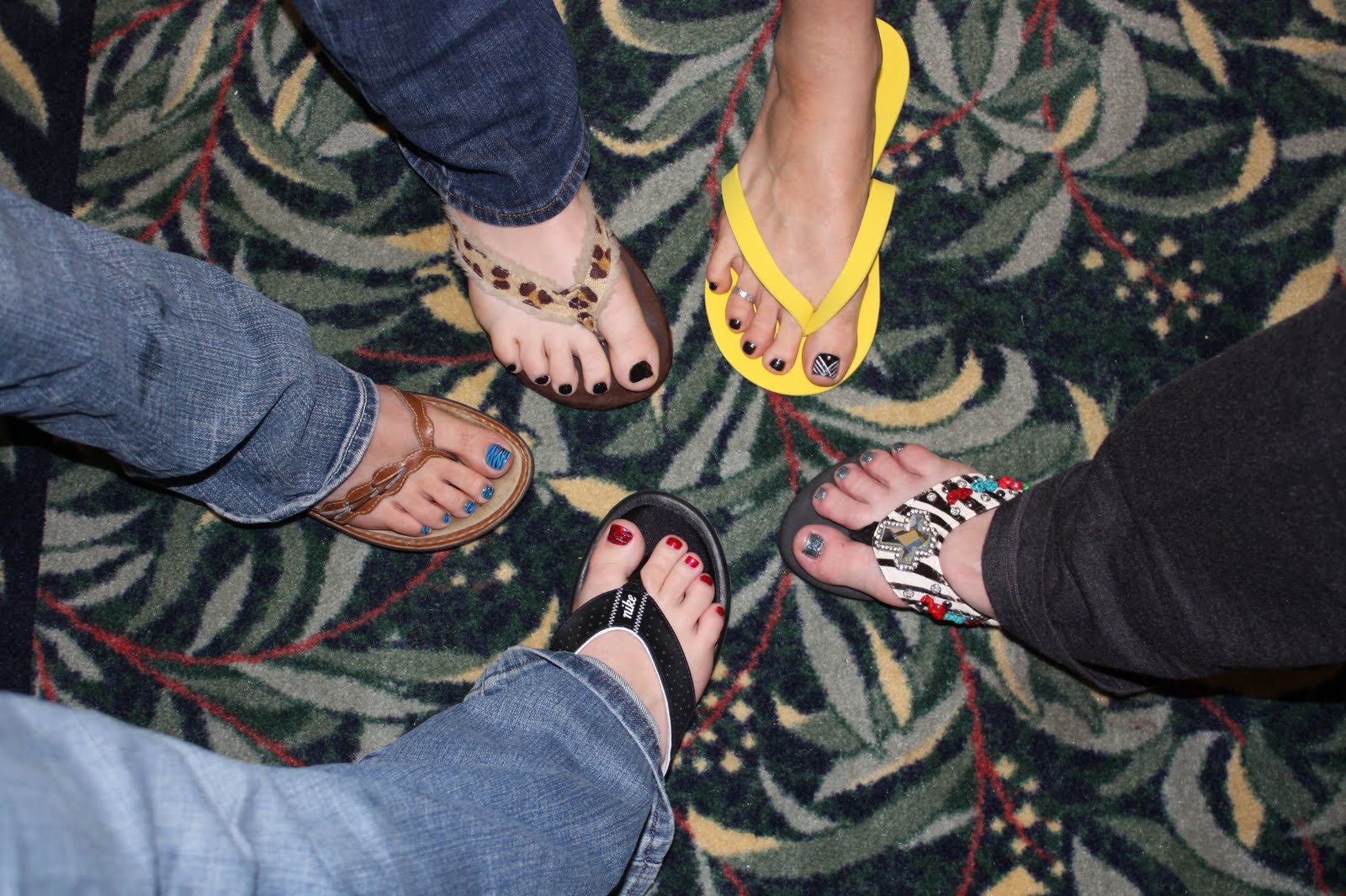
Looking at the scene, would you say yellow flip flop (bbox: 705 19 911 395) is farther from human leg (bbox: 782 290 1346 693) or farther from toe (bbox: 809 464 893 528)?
human leg (bbox: 782 290 1346 693)

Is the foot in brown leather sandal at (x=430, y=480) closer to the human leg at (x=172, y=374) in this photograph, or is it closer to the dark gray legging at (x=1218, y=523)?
the human leg at (x=172, y=374)

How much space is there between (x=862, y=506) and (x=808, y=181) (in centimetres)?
42

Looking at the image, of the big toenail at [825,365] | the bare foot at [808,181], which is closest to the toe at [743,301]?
the bare foot at [808,181]

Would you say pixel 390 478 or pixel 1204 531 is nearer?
pixel 1204 531

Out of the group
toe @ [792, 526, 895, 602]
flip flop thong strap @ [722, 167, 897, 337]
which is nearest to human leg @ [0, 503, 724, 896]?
toe @ [792, 526, 895, 602]

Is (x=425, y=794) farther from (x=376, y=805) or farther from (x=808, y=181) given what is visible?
(x=808, y=181)

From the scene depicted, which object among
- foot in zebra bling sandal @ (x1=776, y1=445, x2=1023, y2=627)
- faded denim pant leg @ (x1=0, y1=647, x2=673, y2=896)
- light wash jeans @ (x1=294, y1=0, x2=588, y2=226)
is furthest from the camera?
foot in zebra bling sandal @ (x1=776, y1=445, x2=1023, y2=627)

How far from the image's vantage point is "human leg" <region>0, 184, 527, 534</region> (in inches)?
24.9

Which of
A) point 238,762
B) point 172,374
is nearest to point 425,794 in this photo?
point 238,762

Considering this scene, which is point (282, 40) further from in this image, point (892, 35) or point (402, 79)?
point (892, 35)

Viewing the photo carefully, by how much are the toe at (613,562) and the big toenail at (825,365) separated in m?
0.33

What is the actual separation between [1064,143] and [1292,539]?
758mm

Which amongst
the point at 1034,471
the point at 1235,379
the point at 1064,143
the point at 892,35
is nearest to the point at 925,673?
the point at 1034,471

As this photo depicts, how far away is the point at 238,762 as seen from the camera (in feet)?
1.92
